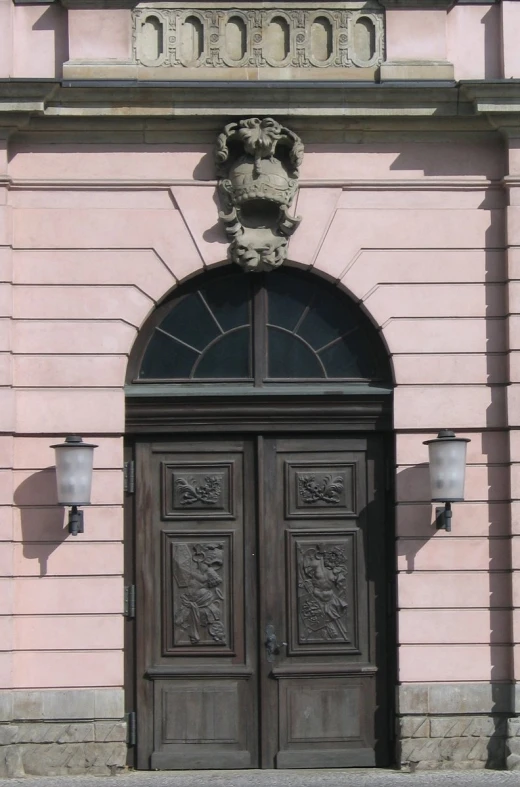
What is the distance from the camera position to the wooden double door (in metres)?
11.5

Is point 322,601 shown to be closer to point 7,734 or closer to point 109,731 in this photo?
point 109,731

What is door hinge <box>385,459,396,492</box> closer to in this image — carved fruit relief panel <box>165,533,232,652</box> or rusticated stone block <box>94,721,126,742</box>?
carved fruit relief panel <box>165,533,232,652</box>

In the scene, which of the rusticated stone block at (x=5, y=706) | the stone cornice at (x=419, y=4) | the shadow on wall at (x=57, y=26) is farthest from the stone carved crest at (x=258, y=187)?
the rusticated stone block at (x=5, y=706)

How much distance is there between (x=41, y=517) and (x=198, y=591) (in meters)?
1.35

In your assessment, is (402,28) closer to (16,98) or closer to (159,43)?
(159,43)

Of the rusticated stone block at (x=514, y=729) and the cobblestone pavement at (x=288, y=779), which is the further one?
the rusticated stone block at (x=514, y=729)

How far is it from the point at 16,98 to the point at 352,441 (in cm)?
374

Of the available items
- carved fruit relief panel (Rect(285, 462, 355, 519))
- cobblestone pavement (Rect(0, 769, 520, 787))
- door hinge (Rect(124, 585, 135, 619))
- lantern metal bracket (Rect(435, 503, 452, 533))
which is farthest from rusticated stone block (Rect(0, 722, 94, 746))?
lantern metal bracket (Rect(435, 503, 452, 533))

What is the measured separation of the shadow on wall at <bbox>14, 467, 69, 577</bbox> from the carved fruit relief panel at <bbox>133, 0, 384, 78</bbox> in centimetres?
341

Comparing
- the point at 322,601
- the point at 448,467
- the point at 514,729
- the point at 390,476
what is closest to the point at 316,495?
the point at 390,476

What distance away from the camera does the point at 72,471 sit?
434 inches

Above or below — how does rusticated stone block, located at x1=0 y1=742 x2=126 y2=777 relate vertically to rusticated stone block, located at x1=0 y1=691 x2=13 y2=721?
below

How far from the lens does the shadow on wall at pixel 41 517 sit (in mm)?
11312

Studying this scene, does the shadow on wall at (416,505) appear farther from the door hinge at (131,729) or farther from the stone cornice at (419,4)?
the stone cornice at (419,4)
